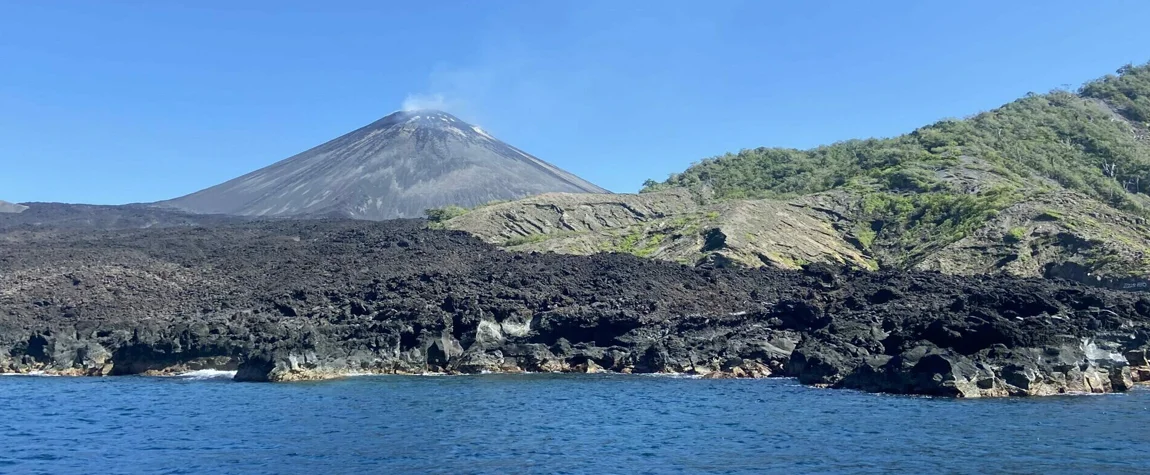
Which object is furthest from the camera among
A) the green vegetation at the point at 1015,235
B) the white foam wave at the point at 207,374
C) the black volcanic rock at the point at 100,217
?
the black volcanic rock at the point at 100,217

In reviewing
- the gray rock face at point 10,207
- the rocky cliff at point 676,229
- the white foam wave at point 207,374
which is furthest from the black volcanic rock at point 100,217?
the white foam wave at point 207,374

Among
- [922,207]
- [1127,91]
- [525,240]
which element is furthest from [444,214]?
[1127,91]

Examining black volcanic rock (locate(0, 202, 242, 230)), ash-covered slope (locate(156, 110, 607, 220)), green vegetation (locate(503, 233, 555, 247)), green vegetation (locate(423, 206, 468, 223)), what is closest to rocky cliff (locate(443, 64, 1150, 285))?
green vegetation (locate(503, 233, 555, 247))

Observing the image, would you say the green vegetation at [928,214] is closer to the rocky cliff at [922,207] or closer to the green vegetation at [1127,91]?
the rocky cliff at [922,207]

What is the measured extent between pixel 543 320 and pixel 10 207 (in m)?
104

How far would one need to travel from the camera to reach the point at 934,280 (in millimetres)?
71000

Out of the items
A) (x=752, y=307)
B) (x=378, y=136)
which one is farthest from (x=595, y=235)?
(x=378, y=136)

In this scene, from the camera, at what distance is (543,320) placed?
217ft

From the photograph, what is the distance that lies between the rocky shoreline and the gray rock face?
50.2m

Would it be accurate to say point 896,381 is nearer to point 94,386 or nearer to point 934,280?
point 934,280

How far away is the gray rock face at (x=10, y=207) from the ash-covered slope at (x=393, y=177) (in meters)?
25.0

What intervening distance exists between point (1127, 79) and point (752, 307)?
423ft

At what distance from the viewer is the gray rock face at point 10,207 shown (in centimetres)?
13312

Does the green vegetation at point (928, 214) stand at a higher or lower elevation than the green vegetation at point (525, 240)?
higher
